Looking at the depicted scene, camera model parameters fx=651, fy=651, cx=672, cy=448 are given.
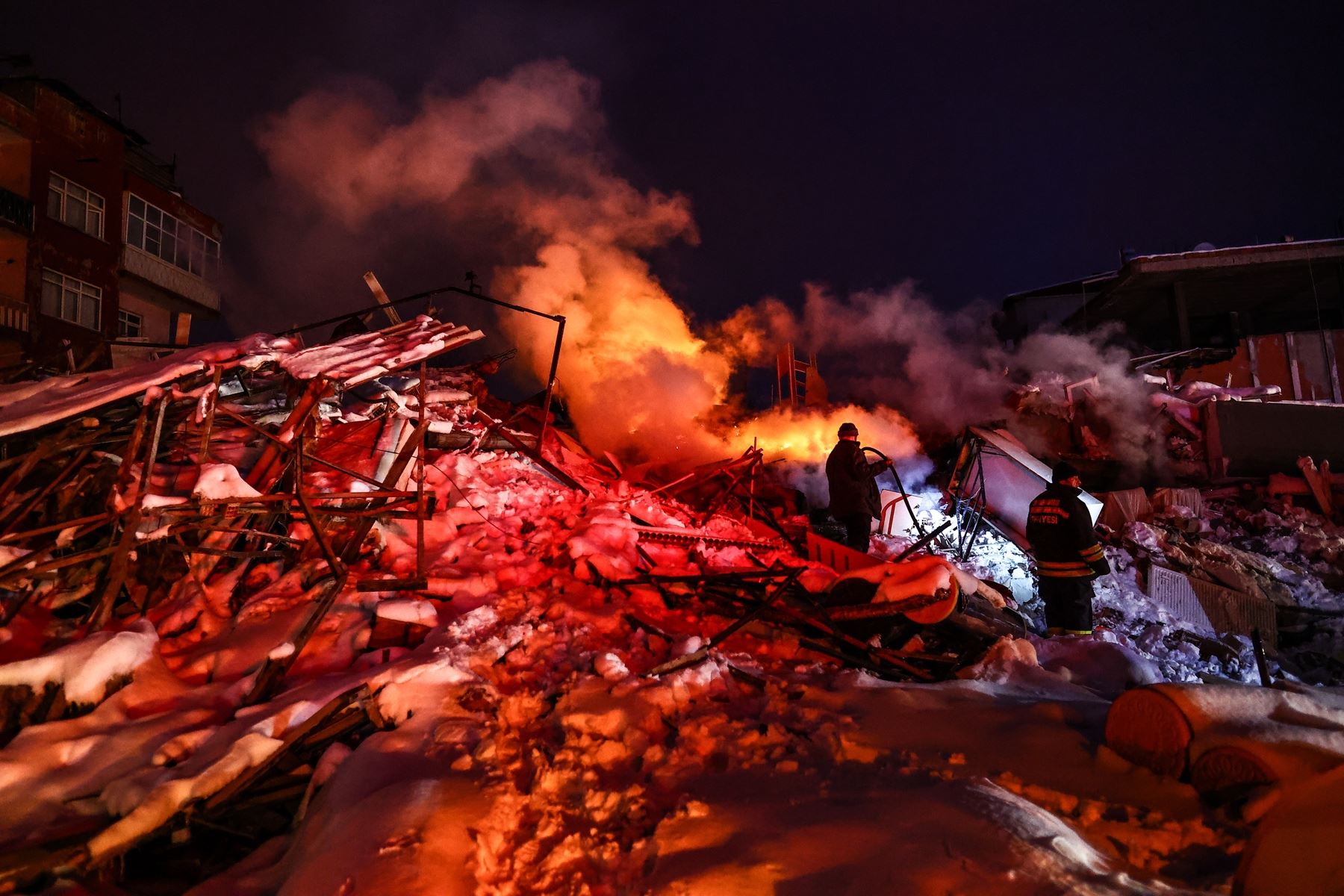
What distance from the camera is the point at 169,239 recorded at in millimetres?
22328

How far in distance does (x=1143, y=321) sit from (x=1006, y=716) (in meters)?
20.8

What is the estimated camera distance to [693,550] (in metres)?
7.67

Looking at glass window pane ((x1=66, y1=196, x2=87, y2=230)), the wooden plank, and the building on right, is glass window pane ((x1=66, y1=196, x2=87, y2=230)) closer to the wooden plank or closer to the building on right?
the wooden plank

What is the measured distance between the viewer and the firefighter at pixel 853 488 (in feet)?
26.9

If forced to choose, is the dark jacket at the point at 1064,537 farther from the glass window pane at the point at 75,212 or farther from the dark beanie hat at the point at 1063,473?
the glass window pane at the point at 75,212

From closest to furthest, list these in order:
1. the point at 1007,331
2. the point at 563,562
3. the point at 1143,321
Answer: the point at 563,562 → the point at 1143,321 → the point at 1007,331

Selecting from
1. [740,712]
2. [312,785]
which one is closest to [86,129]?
[312,785]

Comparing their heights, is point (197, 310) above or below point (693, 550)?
above

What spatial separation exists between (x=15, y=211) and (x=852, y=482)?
888 inches

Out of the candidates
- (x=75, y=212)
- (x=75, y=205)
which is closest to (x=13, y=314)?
(x=75, y=212)

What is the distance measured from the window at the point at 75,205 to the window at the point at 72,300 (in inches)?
64.0

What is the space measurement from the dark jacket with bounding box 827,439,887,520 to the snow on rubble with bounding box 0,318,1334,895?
1.47 meters

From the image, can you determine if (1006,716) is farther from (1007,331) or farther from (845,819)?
(1007,331)

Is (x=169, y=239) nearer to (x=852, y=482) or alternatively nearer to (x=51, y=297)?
(x=51, y=297)
